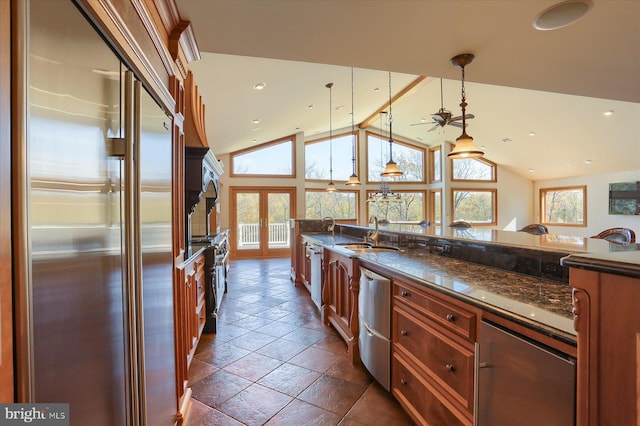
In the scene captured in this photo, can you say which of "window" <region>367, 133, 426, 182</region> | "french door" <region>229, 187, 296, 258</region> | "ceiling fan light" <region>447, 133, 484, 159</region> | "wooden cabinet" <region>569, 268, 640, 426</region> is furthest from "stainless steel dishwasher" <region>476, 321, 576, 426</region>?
"window" <region>367, 133, 426, 182</region>

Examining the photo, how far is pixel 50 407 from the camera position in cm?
64

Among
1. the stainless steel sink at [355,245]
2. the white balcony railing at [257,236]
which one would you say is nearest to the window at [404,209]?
the white balcony railing at [257,236]

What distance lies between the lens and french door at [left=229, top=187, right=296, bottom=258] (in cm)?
840

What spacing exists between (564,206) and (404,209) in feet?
15.4

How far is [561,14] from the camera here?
1.74 metres

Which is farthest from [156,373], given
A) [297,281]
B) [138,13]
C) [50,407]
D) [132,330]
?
[297,281]

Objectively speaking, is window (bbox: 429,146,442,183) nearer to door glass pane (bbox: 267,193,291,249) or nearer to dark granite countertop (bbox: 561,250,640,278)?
door glass pane (bbox: 267,193,291,249)

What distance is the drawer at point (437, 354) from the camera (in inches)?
53.5

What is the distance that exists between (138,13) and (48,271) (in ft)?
3.55

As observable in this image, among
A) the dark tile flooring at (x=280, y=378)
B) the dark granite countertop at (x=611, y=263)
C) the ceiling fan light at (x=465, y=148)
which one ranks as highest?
the ceiling fan light at (x=465, y=148)

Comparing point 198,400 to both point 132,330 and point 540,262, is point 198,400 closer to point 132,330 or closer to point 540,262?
point 132,330

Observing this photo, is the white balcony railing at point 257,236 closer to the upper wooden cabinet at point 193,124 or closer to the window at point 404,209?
the window at point 404,209

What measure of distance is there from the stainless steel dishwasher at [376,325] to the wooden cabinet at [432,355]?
0.05m

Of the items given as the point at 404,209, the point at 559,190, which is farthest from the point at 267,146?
the point at 559,190
